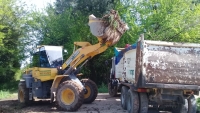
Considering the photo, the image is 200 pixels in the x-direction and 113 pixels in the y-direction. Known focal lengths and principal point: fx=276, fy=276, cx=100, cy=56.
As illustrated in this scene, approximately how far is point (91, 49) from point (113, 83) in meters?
5.17

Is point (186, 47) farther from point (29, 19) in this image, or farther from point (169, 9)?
point (29, 19)

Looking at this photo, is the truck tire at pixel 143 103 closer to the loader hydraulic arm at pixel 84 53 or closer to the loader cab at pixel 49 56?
the loader hydraulic arm at pixel 84 53

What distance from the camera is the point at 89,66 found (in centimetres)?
2480

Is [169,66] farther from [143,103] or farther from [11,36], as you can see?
[11,36]

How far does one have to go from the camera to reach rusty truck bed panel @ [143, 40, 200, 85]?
9.02 metres

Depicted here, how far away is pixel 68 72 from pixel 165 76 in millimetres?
4816

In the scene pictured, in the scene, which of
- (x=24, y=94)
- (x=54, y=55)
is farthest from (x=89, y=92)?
(x=24, y=94)

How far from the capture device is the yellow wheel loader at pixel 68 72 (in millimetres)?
11312

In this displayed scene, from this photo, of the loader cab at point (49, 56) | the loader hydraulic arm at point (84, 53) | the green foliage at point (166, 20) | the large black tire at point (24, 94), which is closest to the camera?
the loader hydraulic arm at point (84, 53)

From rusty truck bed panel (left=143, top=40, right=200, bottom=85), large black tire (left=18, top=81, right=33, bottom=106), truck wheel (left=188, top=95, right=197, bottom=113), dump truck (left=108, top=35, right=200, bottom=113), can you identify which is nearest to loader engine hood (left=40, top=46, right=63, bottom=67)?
large black tire (left=18, top=81, right=33, bottom=106)

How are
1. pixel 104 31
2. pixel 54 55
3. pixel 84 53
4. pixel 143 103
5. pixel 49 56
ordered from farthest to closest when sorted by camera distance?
1. pixel 54 55
2. pixel 49 56
3. pixel 84 53
4. pixel 104 31
5. pixel 143 103

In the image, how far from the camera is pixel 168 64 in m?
9.15

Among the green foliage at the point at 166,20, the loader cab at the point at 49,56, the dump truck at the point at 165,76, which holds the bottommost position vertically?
the dump truck at the point at 165,76

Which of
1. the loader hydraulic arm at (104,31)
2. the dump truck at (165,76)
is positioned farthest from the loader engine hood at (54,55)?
the dump truck at (165,76)
